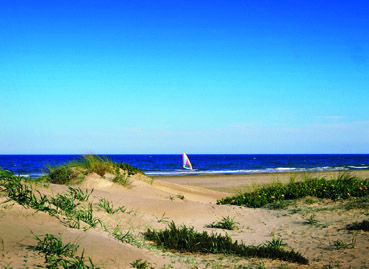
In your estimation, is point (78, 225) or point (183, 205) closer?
point (78, 225)

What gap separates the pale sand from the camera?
153 inches

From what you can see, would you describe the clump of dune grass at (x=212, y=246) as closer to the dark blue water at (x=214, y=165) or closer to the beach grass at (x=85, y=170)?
the dark blue water at (x=214, y=165)

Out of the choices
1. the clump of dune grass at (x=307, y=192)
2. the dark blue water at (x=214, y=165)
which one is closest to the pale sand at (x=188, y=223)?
the clump of dune grass at (x=307, y=192)

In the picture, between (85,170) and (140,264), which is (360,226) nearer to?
(140,264)

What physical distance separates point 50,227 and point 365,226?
536 centimetres

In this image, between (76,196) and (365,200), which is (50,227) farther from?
(365,200)

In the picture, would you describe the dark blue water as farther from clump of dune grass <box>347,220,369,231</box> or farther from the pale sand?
clump of dune grass <box>347,220,369,231</box>

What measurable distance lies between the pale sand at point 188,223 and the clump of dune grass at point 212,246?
140mm

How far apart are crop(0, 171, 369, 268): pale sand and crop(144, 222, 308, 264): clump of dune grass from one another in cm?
14

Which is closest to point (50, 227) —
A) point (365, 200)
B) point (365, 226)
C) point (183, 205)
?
point (183, 205)

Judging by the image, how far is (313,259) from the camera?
15.8ft

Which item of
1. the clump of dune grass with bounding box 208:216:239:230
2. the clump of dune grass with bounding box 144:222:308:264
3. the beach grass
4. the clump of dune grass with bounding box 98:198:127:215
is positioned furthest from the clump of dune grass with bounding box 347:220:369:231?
the beach grass

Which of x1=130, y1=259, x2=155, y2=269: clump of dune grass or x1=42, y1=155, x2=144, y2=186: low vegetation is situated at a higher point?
x1=42, y1=155, x2=144, y2=186: low vegetation

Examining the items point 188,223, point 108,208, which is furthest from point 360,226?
point 108,208
